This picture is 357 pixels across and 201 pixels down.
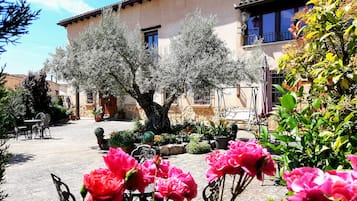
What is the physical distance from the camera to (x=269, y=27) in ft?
44.2

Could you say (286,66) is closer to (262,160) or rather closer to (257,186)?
(262,160)

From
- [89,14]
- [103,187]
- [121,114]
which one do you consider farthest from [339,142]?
[89,14]

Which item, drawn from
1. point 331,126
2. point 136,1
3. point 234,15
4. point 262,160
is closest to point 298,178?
point 262,160

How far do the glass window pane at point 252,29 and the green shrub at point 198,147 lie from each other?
7.04 metres

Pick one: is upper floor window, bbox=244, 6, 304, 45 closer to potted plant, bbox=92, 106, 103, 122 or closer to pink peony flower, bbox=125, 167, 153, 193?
potted plant, bbox=92, 106, 103, 122

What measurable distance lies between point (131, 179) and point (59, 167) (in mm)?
7289

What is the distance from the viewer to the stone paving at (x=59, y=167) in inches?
211

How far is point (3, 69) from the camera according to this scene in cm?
234

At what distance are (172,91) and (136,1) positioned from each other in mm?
10840

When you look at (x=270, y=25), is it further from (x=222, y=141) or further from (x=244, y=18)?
(x=222, y=141)

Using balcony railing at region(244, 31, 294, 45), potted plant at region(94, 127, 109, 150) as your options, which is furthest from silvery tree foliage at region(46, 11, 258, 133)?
balcony railing at region(244, 31, 294, 45)

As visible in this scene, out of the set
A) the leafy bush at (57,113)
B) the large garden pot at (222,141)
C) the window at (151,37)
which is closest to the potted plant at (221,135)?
the large garden pot at (222,141)

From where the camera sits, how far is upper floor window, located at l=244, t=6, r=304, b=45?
1284cm

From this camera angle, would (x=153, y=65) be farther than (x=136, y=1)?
No
